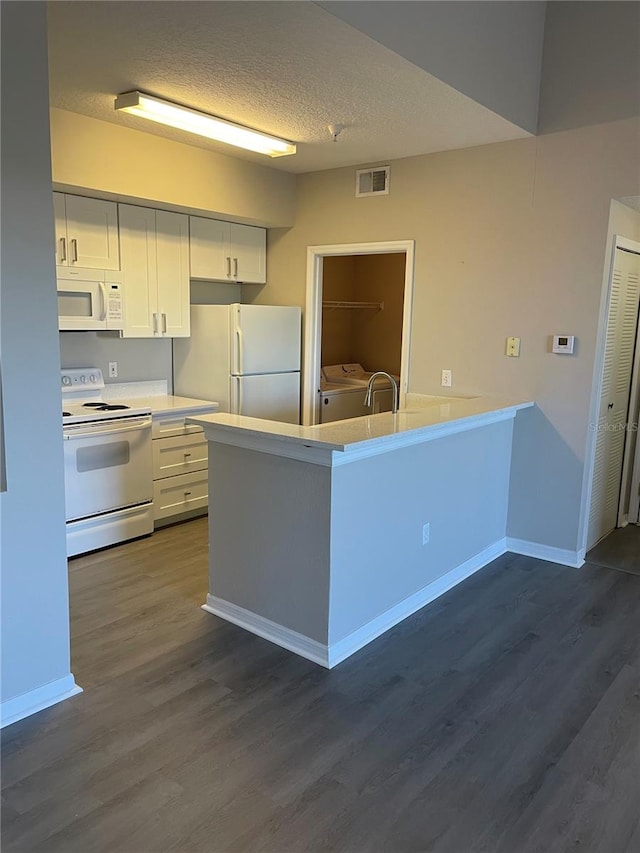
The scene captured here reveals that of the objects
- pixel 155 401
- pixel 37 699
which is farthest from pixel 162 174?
pixel 37 699

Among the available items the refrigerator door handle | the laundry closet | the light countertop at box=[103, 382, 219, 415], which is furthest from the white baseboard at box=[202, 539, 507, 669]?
the laundry closet

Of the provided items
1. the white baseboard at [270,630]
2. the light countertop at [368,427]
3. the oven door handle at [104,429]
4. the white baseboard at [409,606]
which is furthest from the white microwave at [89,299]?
the white baseboard at [409,606]

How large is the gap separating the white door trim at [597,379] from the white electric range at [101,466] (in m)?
2.86

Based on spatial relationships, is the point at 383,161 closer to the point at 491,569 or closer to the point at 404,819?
the point at 491,569

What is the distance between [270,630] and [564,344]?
243cm

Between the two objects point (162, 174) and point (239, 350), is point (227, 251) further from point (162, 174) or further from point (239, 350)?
point (162, 174)

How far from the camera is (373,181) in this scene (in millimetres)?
4547

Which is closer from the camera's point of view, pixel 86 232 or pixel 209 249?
pixel 86 232

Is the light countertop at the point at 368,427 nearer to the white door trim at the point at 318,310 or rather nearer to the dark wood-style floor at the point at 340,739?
the white door trim at the point at 318,310

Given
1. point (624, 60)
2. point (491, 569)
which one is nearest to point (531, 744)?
point (491, 569)

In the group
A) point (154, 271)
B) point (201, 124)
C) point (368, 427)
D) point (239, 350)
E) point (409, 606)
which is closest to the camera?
point (368, 427)

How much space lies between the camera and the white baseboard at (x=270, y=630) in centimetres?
283

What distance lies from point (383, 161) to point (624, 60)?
1.57 meters

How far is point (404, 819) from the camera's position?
194 centimetres
